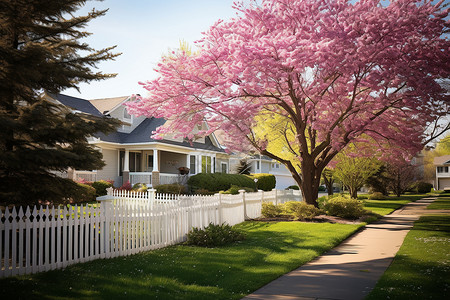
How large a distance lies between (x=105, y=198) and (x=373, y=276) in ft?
19.9

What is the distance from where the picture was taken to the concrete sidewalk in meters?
6.49

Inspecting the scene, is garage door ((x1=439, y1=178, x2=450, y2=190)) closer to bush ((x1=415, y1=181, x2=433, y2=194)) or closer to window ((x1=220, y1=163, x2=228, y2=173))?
bush ((x1=415, y1=181, x2=433, y2=194))

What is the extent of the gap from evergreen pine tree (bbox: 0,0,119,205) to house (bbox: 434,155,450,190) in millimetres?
88343

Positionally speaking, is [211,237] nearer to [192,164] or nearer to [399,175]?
[192,164]

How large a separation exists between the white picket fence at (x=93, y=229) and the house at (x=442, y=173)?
8333cm

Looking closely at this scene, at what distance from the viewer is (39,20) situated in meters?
8.91

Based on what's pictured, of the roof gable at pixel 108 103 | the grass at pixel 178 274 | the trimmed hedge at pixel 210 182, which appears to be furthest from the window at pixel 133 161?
the grass at pixel 178 274

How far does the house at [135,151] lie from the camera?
2706cm

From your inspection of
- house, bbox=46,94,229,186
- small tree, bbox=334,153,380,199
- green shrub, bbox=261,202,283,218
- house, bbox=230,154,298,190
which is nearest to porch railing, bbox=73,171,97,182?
house, bbox=46,94,229,186

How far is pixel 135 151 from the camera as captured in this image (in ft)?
98.6

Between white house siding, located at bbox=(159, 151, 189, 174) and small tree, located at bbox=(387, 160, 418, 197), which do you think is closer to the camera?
white house siding, located at bbox=(159, 151, 189, 174)

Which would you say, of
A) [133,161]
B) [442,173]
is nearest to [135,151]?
[133,161]

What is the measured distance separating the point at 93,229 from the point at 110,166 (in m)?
19.4

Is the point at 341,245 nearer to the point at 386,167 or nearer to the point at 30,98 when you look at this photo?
the point at 30,98
